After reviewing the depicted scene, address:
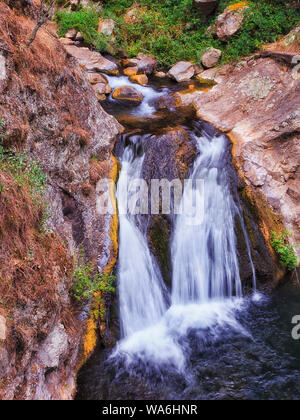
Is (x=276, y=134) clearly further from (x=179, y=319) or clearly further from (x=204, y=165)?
(x=179, y=319)

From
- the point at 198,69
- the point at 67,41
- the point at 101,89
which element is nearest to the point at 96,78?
the point at 101,89

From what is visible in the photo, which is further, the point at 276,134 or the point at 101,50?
the point at 101,50

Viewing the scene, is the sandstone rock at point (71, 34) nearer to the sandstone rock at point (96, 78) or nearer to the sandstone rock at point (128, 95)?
the sandstone rock at point (96, 78)

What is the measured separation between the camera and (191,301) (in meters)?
5.58

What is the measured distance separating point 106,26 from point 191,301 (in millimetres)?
12325

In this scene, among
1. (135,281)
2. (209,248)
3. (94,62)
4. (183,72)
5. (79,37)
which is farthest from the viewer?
(79,37)

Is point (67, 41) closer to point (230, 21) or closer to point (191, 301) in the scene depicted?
point (230, 21)

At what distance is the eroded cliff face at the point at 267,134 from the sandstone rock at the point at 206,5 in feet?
14.7
